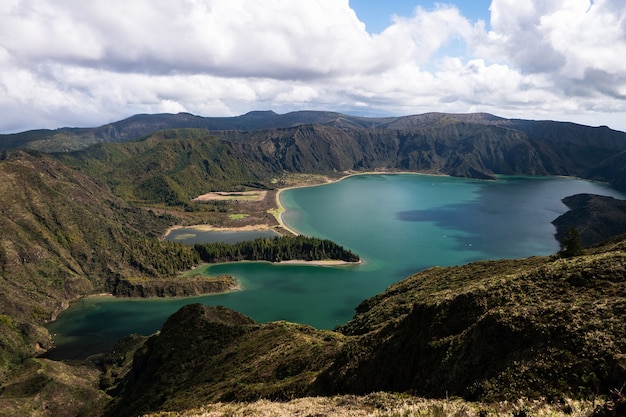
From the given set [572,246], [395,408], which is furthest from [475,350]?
[572,246]

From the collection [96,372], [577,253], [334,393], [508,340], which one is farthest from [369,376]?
[96,372]

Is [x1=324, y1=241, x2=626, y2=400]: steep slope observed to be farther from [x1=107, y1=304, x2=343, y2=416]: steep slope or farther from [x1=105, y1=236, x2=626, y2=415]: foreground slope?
[x1=107, y1=304, x2=343, y2=416]: steep slope

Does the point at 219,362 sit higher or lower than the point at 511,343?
lower

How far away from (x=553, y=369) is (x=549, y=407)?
4588mm

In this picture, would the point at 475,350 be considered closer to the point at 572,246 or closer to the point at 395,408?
the point at 395,408

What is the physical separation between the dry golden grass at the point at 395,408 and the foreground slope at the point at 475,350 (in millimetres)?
1980

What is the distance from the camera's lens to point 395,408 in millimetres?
31016

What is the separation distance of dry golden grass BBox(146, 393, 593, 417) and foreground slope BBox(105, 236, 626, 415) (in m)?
1.98

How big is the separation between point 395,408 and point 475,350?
9217mm

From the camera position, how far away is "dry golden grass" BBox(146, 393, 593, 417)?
76.3 feet

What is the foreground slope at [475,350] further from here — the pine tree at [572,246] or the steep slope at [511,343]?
the pine tree at [572,246]

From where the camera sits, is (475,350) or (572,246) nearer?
(475,350)

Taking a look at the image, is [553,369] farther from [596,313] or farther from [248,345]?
[248,345]

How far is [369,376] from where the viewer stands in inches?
1692
